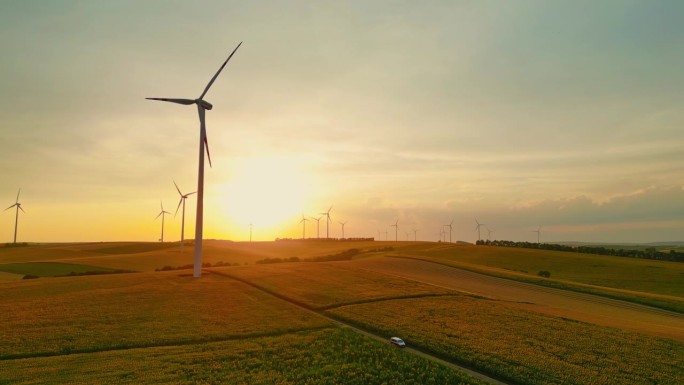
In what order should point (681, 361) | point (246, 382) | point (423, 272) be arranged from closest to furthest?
1. point (246, 382)
2. point (681, 361)
3. point (423, 272)

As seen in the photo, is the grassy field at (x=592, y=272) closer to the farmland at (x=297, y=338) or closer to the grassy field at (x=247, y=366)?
the farmland at (x=297, y=338)

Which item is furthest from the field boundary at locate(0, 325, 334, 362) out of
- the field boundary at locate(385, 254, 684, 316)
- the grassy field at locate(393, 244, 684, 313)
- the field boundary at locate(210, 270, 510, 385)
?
the grassy field at locate(393, 244, 684, 313)

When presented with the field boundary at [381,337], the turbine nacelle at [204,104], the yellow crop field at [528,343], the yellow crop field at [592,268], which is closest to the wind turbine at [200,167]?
the turbine nacelle at [204,104]

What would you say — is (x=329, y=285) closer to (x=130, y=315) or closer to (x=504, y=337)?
(x=130, y=315)

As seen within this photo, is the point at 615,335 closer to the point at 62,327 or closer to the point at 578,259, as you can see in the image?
the point at 62,327

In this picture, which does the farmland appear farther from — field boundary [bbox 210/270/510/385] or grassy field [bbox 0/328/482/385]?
field boundary [bbox 210/270/510/385]

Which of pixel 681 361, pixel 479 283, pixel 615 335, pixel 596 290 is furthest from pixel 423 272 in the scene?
pixel 681 361
